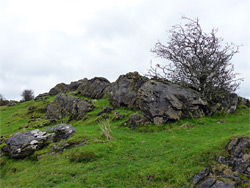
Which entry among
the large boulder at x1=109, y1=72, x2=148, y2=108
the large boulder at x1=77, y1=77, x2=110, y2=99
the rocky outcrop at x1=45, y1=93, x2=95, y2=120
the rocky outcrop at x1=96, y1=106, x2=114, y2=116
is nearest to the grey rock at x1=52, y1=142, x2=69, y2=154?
the rocky outcrop at x1=96, y1=106, x2=114, y2=116

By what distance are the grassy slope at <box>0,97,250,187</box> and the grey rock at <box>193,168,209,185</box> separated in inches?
16.1

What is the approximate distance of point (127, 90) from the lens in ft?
119

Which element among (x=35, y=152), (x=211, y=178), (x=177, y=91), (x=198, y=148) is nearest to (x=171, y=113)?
(x=177, y=91)

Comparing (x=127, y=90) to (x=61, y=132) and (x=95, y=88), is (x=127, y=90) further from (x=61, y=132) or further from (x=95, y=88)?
(x=61, y=132)

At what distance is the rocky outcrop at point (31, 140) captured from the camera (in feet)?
61.3

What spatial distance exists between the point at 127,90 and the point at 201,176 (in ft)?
89.1

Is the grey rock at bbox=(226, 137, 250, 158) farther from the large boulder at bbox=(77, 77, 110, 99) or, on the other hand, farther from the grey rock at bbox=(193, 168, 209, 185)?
the large boulder at bbox=(77, 77, 110, 99)

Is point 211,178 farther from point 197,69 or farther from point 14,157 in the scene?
point 197,69

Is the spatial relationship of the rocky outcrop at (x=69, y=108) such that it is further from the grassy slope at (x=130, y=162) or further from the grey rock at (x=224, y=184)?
the grey rock at (x=224, y=184)

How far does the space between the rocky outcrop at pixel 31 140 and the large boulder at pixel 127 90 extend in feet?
48.7

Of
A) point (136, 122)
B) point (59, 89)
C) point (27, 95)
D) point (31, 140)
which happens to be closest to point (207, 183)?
point (136, 122)

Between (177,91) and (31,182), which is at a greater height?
(177,91)

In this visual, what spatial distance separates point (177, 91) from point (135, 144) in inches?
499

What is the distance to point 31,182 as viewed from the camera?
13203 mm
